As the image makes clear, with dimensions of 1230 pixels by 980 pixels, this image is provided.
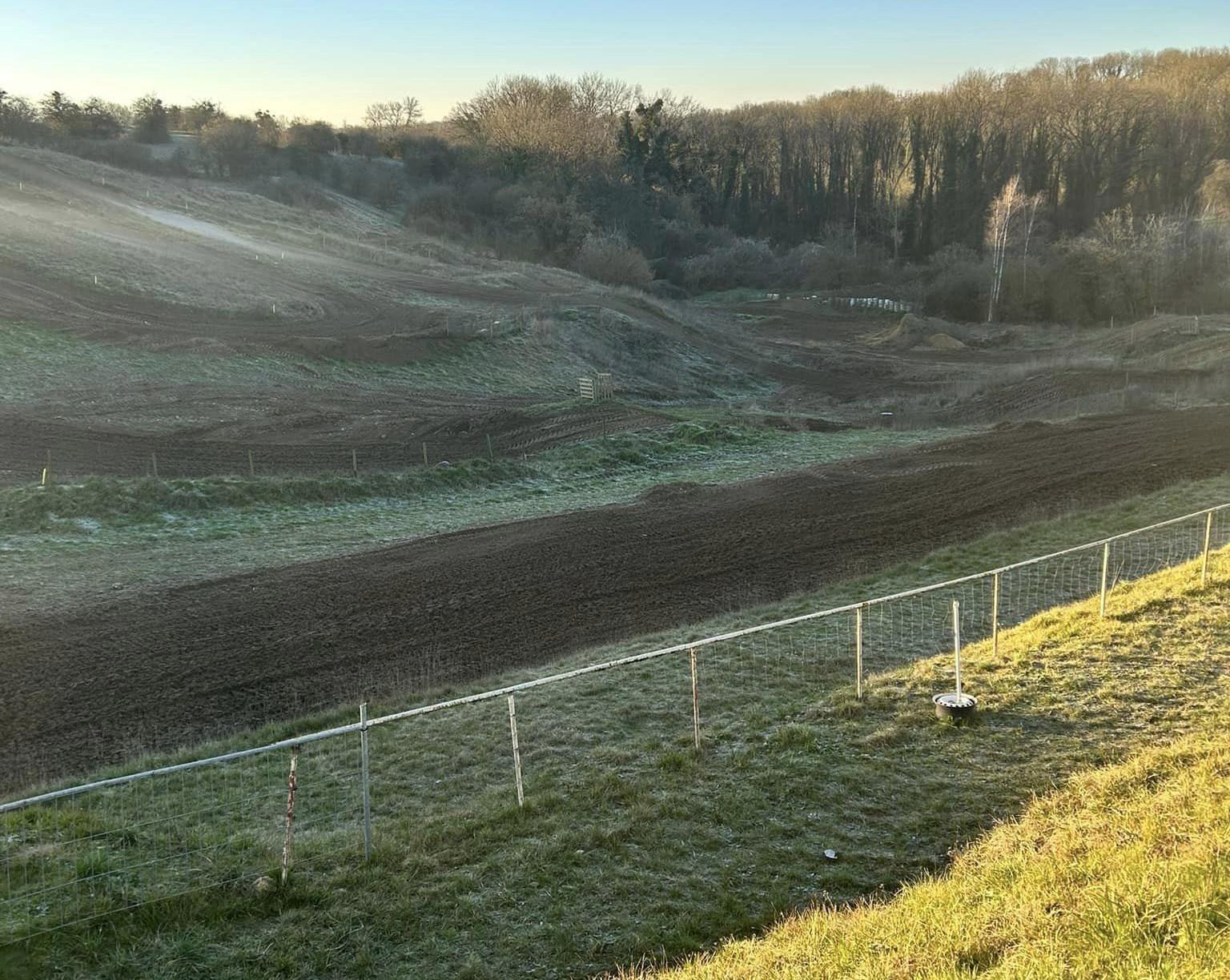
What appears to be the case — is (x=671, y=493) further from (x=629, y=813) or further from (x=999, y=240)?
(x=999, y=240)

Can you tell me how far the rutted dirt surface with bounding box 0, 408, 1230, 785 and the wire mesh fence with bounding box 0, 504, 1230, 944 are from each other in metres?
2.42

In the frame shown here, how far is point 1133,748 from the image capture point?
10.0 meters

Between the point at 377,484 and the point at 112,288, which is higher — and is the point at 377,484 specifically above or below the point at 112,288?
below

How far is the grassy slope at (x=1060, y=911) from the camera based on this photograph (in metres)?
5.02

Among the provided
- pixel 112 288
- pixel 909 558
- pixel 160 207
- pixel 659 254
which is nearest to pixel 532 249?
pixel 659 254

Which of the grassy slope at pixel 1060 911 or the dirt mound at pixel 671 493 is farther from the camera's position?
the dirt mound at pixel 671 493

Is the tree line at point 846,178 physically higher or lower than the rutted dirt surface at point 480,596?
higher

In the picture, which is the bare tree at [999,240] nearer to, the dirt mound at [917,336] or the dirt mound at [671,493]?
the dirt mound at [917,336]

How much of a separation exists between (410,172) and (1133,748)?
103631 millimetres

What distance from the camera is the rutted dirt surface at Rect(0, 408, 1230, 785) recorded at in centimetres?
1426

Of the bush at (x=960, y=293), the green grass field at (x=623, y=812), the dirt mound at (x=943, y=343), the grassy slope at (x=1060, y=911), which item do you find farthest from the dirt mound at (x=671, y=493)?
the bush at (x=960, y=293)

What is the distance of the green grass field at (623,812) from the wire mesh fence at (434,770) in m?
0.05

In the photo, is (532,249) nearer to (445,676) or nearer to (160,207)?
(160,207)

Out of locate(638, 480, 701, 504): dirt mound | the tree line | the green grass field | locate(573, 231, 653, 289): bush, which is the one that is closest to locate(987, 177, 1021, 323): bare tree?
the tree line
